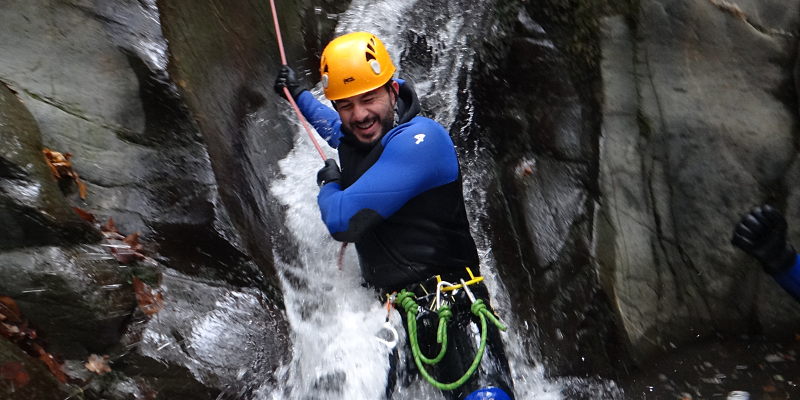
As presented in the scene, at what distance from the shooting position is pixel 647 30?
372 cm

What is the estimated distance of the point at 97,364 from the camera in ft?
11.5

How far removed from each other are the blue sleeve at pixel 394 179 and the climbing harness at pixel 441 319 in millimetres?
507

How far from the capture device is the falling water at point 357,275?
176 inches

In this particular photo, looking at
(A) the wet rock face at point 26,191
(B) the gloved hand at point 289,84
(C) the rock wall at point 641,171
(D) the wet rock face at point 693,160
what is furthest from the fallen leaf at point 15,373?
(D) the wet rock face at point 693,160

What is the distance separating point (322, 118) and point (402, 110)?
3.60ft

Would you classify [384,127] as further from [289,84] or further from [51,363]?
[51,363]

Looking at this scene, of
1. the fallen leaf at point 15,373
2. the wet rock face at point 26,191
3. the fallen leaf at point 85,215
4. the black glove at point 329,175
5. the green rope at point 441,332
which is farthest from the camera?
the fallen leaf at point 85,215

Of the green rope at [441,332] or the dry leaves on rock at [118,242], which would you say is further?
the dry leaves on rock at [118,242]

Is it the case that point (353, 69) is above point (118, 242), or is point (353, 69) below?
above

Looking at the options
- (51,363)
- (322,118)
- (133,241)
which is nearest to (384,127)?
(322,118)

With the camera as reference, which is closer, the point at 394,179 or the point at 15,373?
the point at 15,373

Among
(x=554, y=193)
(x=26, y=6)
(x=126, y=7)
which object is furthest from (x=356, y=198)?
(x=26, y=6)

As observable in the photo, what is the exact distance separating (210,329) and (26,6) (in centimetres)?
258

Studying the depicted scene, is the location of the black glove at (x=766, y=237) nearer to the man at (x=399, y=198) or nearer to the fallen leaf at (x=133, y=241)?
the man at (x=399, y=198)
